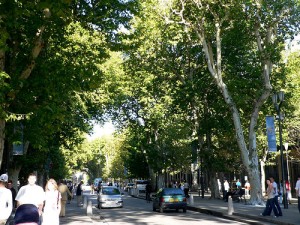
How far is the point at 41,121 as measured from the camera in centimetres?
1318

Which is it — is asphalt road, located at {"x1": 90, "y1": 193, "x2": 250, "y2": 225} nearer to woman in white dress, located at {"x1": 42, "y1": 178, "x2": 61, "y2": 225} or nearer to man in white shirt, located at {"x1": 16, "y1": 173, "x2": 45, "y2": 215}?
woman in white dress, located at {"x1": 42, "y1": 178, "x2": 61, "y2": 225}

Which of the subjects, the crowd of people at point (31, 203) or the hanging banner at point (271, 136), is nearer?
the crowd of people at point (31, 203)

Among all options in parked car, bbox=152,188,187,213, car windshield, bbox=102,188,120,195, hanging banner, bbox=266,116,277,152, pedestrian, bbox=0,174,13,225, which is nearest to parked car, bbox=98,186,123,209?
car windshield, bbox=102,188,120,195

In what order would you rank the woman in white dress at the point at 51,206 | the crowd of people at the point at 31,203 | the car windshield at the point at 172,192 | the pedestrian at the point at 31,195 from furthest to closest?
1. the car windshield at the point at 172,192
2. the woman in white dress at the point at 51,206
3. the pedestrian at the point at 31,195
4. the crowd of people at the point at 31,203

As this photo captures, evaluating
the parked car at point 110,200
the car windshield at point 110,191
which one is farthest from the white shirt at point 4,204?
the car windshield at point 110,191

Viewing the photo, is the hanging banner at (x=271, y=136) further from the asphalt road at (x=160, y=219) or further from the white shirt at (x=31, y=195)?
the white shirt at (x=31, y=195)

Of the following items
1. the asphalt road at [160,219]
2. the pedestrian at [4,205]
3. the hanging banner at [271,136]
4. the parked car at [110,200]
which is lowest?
the asphalt road at [160,219]

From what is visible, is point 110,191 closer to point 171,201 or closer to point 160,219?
point 171,201

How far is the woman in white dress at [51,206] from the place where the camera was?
978cm

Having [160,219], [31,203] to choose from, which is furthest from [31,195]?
[160,219]

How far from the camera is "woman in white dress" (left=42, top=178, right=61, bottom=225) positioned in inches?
385

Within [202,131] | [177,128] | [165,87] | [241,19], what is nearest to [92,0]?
[241,19]

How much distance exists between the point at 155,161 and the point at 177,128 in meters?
4.30

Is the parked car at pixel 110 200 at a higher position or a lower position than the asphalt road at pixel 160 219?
higher
